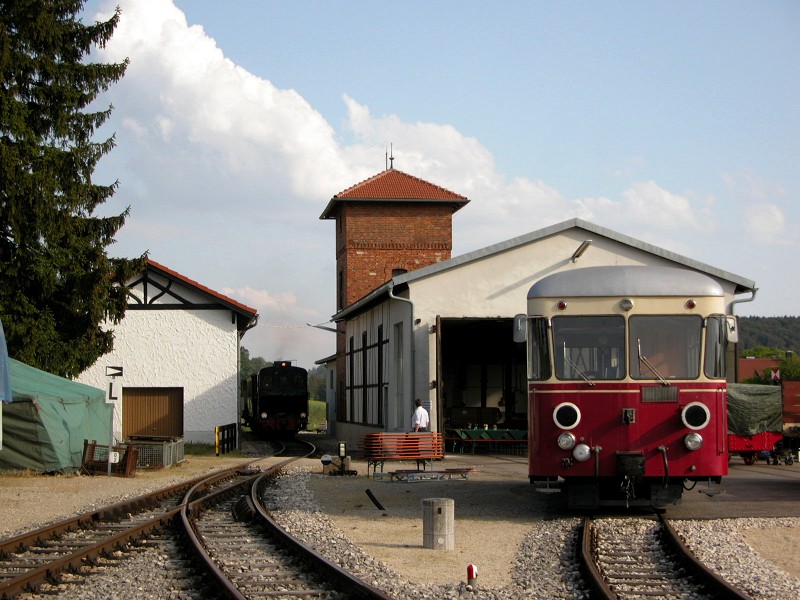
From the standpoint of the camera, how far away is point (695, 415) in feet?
41.4

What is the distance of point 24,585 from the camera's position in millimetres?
8406

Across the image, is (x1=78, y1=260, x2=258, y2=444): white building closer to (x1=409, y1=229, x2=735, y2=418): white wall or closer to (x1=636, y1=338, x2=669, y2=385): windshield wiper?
(x1=409, y1=229, x2=735, y2=418): white wall

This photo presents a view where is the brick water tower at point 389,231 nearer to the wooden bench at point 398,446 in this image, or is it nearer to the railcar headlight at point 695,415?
the wooden bench at point 398,446

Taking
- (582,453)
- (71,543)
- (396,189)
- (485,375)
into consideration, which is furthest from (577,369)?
(396,189)

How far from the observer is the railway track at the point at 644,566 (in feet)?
27.2

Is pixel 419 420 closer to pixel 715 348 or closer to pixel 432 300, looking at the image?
pixel 432 300

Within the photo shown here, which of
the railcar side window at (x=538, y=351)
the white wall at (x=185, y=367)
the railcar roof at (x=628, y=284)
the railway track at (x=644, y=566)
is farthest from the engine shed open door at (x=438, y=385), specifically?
the railway track at (x=644, y=566)

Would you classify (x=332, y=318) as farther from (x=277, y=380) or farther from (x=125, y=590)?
(x=125, y=590)

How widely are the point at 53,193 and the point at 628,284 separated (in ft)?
49.0

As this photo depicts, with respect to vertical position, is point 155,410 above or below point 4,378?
below

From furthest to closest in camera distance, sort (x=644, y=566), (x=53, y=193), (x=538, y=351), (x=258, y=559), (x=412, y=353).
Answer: (x=412, y=353)
(x=53, y=193)
(x=538, y=351)
(x=258, y=559)
(x=644, y=566)

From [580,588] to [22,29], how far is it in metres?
19.3

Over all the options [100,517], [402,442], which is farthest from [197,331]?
[100,517]

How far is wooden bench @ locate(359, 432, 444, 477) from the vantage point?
18891 millimetres
